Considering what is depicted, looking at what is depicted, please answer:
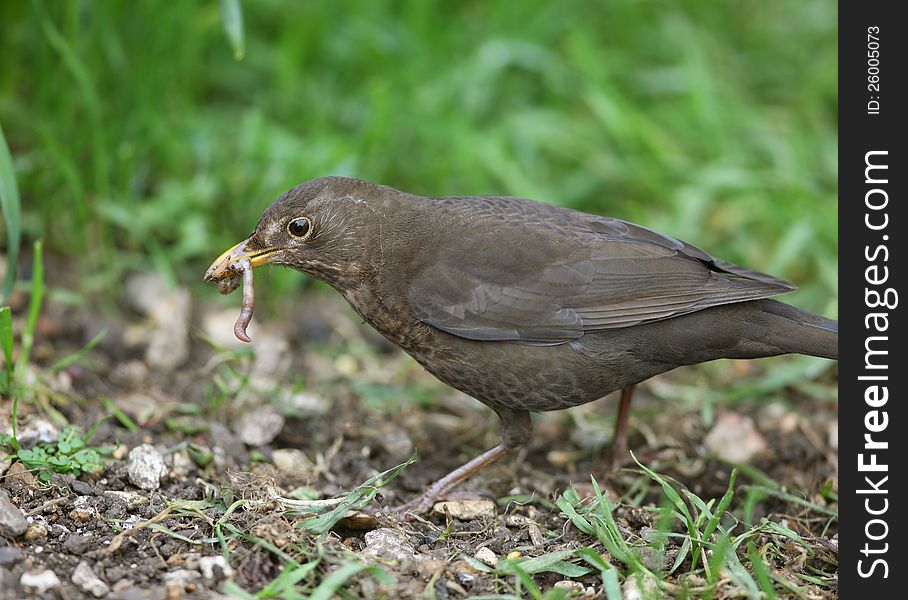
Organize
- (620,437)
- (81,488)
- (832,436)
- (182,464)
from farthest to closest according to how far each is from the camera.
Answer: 1. (832,436)
2. (620,437)
3. (182,464)
4. (81,488)

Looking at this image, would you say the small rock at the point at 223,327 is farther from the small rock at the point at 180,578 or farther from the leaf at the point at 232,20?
the small rock at the point at 180,578

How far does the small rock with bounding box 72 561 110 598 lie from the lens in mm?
3314

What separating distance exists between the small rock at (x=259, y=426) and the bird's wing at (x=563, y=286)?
3.03ft

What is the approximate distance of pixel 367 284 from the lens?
180 inches

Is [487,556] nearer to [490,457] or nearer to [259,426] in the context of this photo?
[490,457]

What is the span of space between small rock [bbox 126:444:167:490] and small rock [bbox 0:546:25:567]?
70 centimetres

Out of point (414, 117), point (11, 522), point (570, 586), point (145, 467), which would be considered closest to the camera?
point (11, 522)

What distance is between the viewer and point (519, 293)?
4441mm

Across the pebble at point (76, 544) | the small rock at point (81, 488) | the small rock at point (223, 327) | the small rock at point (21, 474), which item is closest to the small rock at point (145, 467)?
the small rock at point (81, 488)

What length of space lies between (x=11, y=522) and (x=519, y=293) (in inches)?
85.5

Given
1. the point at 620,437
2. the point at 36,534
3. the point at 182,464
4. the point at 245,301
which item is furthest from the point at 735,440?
the point at 36,534

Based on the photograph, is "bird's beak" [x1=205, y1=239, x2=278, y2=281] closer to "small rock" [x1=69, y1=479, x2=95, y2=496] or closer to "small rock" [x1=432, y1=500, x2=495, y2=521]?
"small rock" [x1=69, y1=479, x2=95, y2=496]

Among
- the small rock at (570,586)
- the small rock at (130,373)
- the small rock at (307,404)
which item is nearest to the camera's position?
the small rock at (570,586)
